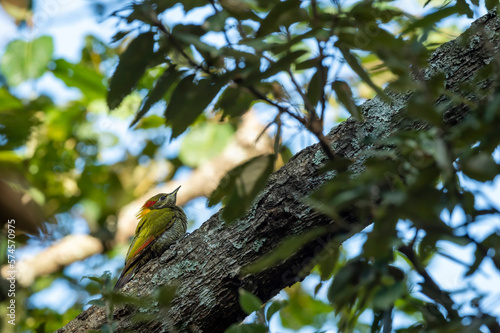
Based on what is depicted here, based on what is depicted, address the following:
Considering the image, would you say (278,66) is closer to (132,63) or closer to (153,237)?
(132,63)

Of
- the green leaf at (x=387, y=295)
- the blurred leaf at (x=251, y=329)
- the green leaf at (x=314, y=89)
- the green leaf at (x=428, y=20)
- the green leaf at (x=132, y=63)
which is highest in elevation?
the green leaf at (x=132, y=63)

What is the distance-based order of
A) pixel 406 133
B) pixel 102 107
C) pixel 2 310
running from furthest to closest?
pixel 102 107 → pixel 2 310 → pixel 406 133

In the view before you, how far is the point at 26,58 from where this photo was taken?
17.4ft

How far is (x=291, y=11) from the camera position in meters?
1.54

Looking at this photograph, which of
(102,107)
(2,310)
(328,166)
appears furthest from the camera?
(102,107)

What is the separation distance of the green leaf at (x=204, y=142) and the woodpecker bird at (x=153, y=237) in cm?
117

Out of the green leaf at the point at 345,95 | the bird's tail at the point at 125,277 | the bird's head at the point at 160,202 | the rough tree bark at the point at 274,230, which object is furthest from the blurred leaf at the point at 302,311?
the green leaf at the point at 345,95

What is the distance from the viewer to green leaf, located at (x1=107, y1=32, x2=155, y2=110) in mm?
1594

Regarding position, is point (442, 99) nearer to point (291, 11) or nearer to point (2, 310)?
point (291, 11)

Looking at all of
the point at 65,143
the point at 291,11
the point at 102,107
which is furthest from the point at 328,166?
the point at 65,143

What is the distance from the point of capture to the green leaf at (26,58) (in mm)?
5266

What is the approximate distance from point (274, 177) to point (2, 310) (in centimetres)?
266

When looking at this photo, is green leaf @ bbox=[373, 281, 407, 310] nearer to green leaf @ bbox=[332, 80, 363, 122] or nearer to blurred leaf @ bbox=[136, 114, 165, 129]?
green leaf @ bbox=[332, 80, 363, 122]

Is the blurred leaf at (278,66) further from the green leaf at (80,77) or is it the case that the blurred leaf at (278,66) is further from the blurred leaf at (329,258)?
A: the green leaf at (80,77)
